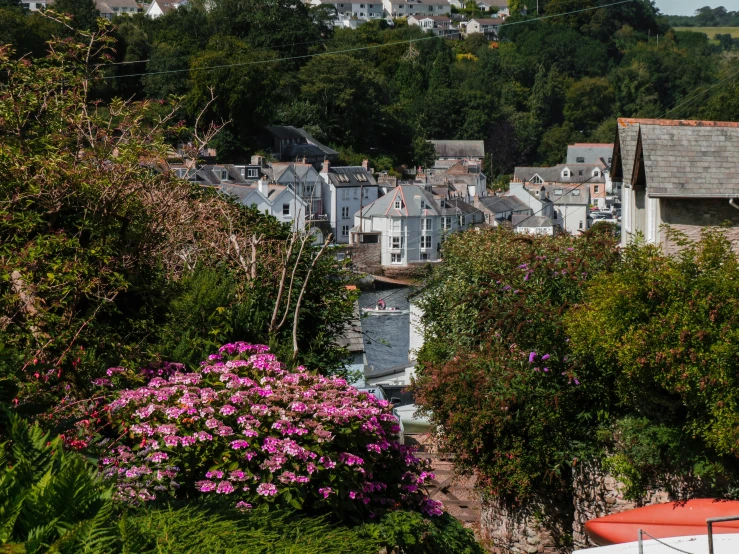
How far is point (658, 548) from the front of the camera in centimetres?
782

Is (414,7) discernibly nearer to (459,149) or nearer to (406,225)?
(459,149)

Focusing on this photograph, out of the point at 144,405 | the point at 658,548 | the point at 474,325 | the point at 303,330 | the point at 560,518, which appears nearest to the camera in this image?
the point at 144,405

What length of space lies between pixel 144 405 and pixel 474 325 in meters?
9.13

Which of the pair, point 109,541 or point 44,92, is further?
point 44,92

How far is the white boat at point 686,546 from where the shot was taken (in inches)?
302

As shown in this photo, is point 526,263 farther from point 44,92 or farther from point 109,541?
point 109,541

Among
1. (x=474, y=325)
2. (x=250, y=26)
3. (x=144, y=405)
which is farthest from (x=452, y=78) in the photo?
(x=144, y=405)

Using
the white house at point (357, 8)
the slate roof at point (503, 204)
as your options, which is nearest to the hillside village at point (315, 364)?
the slate roof at point (503, 204)

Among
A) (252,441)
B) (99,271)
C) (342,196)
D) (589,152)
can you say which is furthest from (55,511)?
(589,152)

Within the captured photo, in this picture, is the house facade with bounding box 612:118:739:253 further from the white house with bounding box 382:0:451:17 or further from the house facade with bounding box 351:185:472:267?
the white house with bounding box 382:0:451:17

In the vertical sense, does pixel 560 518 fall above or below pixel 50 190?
below

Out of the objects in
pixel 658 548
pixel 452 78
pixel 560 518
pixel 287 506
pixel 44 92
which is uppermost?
pixel 452 78

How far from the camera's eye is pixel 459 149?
112 meters

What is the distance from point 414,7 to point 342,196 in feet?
384
